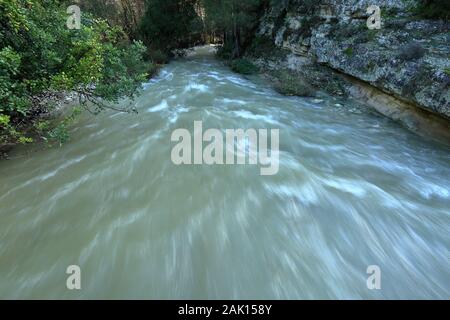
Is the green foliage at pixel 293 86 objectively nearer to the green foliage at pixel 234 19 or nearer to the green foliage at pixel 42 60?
the green foliage at pixel 234 19

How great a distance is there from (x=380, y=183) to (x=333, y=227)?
1554mm

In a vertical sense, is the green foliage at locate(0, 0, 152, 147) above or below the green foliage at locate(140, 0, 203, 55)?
below

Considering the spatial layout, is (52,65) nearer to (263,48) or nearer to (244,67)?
(244,67)

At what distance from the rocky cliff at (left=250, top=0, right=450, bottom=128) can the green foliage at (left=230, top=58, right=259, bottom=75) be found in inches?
21.6

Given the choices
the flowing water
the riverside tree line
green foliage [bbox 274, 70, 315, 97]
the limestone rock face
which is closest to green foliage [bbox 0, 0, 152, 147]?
the riverside tree line

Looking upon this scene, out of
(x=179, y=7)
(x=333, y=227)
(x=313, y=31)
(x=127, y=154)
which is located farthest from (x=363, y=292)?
(x=179, y=7)

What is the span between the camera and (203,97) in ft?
30.9

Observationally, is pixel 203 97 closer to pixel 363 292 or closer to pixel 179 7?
pixel 363 292

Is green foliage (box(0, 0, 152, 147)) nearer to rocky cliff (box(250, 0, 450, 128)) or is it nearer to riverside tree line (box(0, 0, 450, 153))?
riverside tree line (box(0, 0, 450, 153))

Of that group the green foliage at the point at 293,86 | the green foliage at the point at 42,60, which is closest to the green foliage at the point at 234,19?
the green foliage at the point at 293,86

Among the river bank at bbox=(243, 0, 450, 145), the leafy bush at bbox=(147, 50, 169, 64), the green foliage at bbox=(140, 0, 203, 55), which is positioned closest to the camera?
the river bank at bbox=(243, 0, 450, 145)

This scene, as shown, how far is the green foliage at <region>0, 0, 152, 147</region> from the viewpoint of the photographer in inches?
167

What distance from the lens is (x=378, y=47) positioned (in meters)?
8.38
